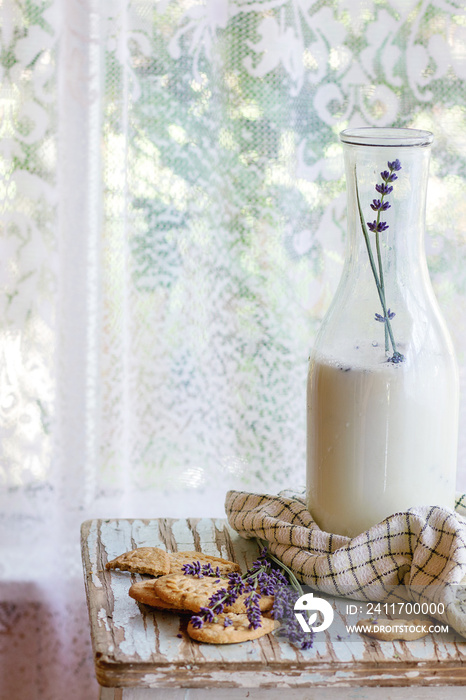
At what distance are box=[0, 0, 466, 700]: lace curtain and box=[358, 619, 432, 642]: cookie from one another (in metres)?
0.52

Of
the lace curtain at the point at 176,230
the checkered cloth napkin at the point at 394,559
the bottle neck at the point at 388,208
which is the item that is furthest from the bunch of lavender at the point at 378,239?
the lace curtain at the point at 176,230

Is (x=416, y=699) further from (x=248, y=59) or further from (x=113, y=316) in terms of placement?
(x=248, y=59)

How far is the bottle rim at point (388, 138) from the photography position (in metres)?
0.67

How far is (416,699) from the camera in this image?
602 millimetres

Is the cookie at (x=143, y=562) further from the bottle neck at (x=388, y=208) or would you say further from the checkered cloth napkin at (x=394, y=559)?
the bottle neck at (x=388, y=208)

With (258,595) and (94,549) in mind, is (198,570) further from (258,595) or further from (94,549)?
(94,549)

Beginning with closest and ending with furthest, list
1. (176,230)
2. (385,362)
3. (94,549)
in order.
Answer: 1. (385,362)
2. (94,549)
3. (176,230)

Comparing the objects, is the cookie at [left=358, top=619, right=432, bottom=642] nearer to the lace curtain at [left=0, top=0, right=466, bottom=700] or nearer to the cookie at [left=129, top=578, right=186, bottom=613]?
the cookie at [left=129, top=578, right=186, bottom=613]

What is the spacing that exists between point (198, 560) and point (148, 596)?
101 mm

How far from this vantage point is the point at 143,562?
0.70 metres

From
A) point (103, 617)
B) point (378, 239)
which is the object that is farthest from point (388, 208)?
point (103, 617)

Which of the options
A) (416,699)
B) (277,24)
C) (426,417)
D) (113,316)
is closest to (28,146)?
(113,316)

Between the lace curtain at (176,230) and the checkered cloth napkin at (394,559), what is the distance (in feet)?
1.44

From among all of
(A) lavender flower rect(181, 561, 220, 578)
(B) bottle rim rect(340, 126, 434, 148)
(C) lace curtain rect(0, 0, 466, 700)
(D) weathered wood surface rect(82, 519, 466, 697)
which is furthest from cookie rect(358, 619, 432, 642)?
(C) lace curtain rect(0, 0, 466, 700)
